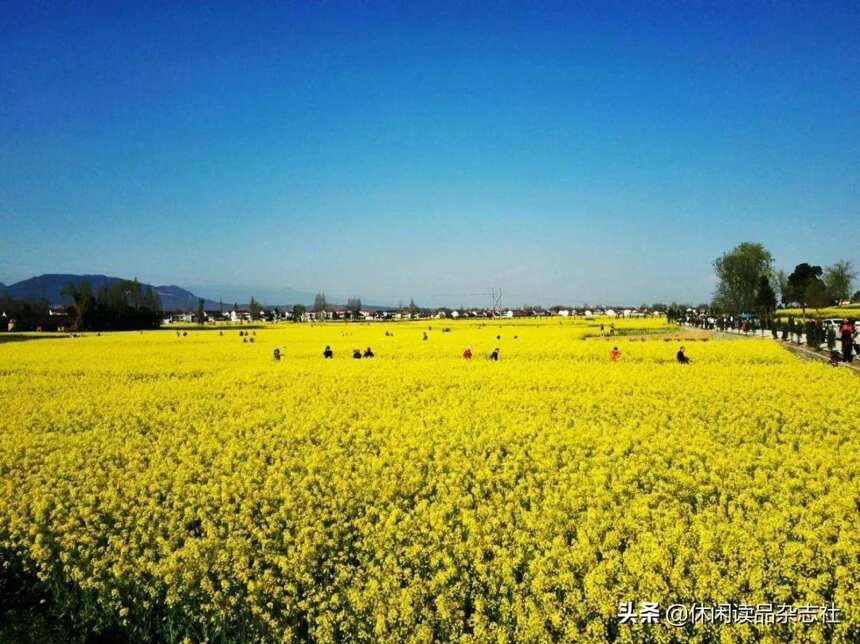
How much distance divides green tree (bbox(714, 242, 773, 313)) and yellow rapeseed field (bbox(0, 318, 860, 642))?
10759 cm

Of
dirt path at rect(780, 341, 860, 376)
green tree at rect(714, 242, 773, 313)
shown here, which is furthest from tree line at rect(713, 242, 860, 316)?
dirt path at rect(780, 341, 860, 376)

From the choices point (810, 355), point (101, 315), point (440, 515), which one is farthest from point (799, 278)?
point (440, 515)

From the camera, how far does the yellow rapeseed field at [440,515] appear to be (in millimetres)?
6254

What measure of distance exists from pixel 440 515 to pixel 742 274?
120611 mm

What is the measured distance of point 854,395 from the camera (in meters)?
16.3

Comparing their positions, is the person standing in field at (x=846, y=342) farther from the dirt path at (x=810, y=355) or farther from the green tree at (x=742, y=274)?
the green tree at (x=742, y=274)

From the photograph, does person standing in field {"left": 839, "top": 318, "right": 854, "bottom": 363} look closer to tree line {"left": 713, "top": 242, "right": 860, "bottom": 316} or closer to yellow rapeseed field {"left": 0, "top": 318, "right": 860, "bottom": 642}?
yellow rapeseed field {"left": 0, "top": 318, "right": 860, "bottom": 642}

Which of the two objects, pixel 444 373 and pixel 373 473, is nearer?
pixel 373 473

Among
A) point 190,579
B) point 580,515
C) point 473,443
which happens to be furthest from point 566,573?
point 473,443

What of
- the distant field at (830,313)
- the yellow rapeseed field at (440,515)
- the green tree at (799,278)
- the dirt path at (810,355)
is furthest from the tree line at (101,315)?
the green tree at (799,278)

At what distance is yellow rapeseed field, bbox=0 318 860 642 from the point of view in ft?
20.5

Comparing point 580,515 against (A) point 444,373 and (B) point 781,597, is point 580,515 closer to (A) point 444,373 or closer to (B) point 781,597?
(B) point 781,597

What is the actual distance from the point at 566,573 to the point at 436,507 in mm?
2514

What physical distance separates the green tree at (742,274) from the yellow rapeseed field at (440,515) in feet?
353
